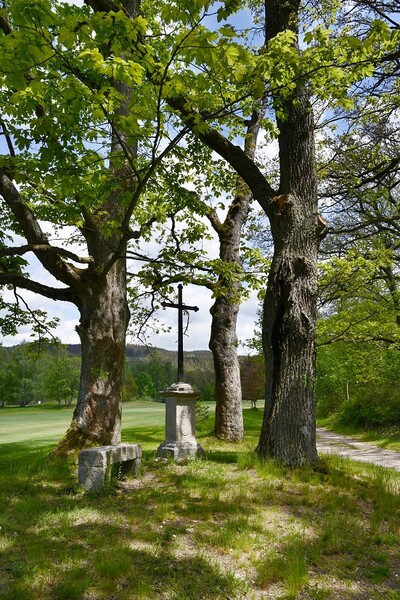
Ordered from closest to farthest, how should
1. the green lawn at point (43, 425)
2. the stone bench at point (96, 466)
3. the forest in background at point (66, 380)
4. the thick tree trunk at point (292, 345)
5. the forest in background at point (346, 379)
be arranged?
the stone bench at point (96, 466) → the thick tree trunk at point (292, 345) → the forest in background at point (346, 379) → the green lawn at point (43, 425) → the forest in background at point (66, 380)

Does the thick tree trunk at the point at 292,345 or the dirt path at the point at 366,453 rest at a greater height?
the thick tree trunk at the point at 292,345

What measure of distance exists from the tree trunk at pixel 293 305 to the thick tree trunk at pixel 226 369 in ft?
17.9

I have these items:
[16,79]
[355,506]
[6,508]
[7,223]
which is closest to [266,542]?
[355,506]

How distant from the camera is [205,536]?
4.48 metres

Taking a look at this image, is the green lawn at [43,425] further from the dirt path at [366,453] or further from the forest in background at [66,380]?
the forest in background at [66,380]

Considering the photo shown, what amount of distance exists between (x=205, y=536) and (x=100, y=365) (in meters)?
5.05

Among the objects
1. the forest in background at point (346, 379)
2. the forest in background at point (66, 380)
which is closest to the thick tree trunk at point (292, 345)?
the forest in background at point (346, 379)

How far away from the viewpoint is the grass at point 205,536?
3.64 metres

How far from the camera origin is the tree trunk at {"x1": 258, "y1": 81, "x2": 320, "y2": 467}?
7090 mm

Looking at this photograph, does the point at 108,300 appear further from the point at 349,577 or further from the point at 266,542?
the point at 349,577

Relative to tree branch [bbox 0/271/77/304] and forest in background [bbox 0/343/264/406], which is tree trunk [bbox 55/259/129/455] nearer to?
tree branch [bbox 0/271/77/304]

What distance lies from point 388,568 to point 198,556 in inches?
65.4

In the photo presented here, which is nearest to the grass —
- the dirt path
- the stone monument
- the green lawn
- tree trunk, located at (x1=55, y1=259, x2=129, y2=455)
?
the stone monument

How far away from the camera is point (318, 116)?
11562 mm
